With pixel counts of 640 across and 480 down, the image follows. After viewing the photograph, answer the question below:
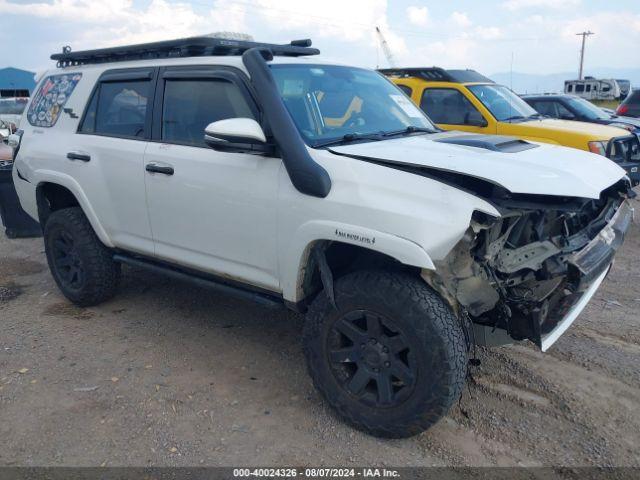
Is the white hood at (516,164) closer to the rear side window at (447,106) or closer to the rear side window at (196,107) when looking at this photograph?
the rear side window at (196,107)

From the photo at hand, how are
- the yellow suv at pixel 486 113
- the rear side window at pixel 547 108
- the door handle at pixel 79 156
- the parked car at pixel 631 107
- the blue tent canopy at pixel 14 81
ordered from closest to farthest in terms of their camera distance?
the door handle at pixel 79 156, the yellow suv at pixel 486 113, the rear side window at pixel 547 108, the parked car at pixel 631 107, the blue tent canopy at pixel 14 81

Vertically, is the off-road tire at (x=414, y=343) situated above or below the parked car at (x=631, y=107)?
above

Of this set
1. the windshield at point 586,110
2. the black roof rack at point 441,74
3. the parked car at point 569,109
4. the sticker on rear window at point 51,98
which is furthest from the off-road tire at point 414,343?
the windshield at point 586,110

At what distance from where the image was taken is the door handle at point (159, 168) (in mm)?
3742

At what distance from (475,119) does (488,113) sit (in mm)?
188

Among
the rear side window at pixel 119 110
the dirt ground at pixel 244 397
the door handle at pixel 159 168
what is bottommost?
Result: the dirt ground at pixel 244 397

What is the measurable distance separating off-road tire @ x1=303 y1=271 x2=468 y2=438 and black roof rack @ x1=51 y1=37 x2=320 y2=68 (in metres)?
1.85

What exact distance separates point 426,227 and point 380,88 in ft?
5.90

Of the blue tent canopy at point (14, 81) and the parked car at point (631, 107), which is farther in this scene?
the blue tent canopy at point (14, 81)

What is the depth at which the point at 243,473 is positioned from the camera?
9.25ft

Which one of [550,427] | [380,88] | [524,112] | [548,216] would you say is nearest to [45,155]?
[380,88]

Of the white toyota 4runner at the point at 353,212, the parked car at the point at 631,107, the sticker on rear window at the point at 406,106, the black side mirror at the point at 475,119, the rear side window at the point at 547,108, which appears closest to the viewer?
the white toyota 4runner at the point at 353,212

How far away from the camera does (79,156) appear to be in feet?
14.5

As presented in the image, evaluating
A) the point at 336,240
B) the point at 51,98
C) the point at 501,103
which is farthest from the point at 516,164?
the point at 501,103
